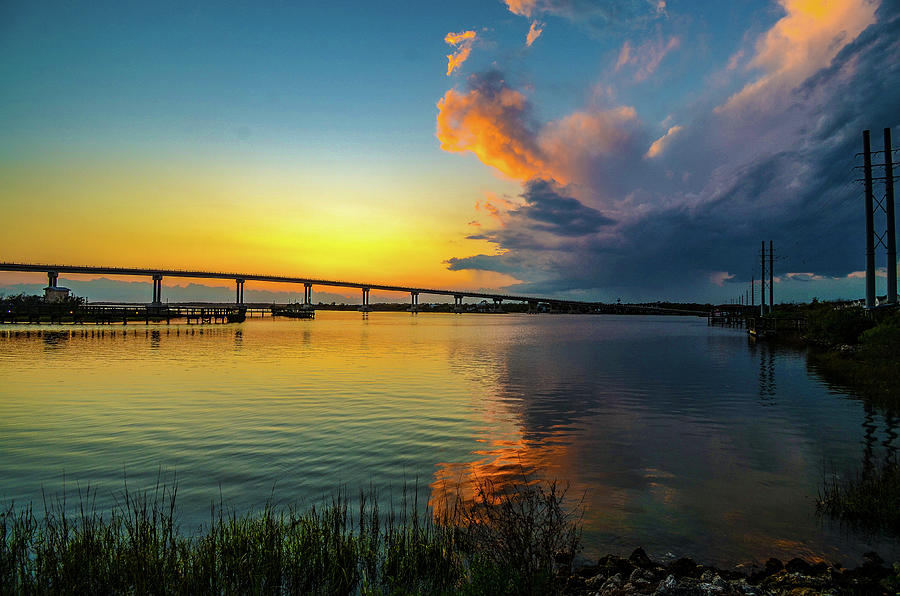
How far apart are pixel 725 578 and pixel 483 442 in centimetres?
1018

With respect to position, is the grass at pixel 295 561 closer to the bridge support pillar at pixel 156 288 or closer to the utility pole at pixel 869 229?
the utility pole at pixel 869 229

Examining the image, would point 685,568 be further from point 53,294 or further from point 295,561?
point 53,294

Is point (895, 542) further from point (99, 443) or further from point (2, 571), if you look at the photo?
point (99, 443)

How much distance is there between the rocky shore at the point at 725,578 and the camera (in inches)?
262

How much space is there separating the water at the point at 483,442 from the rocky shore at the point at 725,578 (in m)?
0.87

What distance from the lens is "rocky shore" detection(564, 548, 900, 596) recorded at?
6.65 m

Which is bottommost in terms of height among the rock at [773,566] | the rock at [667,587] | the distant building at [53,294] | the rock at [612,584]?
the rock at [773,566]

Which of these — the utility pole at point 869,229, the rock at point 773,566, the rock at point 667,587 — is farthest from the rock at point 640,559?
the utility pole at point 869,229

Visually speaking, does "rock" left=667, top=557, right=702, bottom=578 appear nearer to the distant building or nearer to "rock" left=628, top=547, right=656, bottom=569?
"rock" left=628, top=547, right=656, bottom=569

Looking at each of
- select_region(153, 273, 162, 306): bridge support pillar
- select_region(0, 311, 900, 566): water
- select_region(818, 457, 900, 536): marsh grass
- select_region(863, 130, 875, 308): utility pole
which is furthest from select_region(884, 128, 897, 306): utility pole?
select_region(153, 273, 162, 306): bridge support pillar

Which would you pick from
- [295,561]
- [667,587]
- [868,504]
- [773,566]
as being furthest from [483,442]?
[667,587]

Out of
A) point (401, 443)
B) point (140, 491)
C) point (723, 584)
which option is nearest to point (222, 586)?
point (140, 491)

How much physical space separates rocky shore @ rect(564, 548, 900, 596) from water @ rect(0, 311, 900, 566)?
0.87 m

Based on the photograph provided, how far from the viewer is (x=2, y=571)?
692cm
